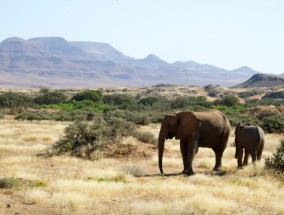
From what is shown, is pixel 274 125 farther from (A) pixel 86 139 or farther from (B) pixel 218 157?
(B) pixel 218 157

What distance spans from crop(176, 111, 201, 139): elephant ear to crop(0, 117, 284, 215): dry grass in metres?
1.53

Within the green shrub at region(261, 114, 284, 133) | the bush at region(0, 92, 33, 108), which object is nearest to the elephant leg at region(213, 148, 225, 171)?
the green shrub at region(261, 114, 284, 133)

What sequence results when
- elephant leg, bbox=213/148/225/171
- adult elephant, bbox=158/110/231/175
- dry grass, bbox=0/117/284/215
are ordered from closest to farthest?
dry grass, bbox=0/117/284/215 < adult elephant, bbox=158/110/231/175 < elephant leg, bbox=213/148/225/171

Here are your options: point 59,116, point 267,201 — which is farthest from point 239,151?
point 59,116

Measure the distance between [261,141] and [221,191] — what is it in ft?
16.6

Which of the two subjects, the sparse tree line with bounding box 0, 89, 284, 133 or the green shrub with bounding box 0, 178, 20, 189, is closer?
the green shrub with bounding box 0, 178, 20, 189

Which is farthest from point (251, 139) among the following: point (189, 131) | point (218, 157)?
point (189, 131)

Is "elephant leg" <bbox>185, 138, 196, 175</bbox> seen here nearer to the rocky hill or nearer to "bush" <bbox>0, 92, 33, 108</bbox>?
"bush" <bbox>0, 92, 33, 108</bbox>

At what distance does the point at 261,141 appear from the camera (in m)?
17.3

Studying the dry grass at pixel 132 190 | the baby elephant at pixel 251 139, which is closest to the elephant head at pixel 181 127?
the dry grass at pixel 132 190

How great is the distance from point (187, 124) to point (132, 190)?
432 centimetres

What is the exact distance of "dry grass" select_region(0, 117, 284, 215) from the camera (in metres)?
11.0

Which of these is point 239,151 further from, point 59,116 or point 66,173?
point 59,116

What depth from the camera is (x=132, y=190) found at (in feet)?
43.3
